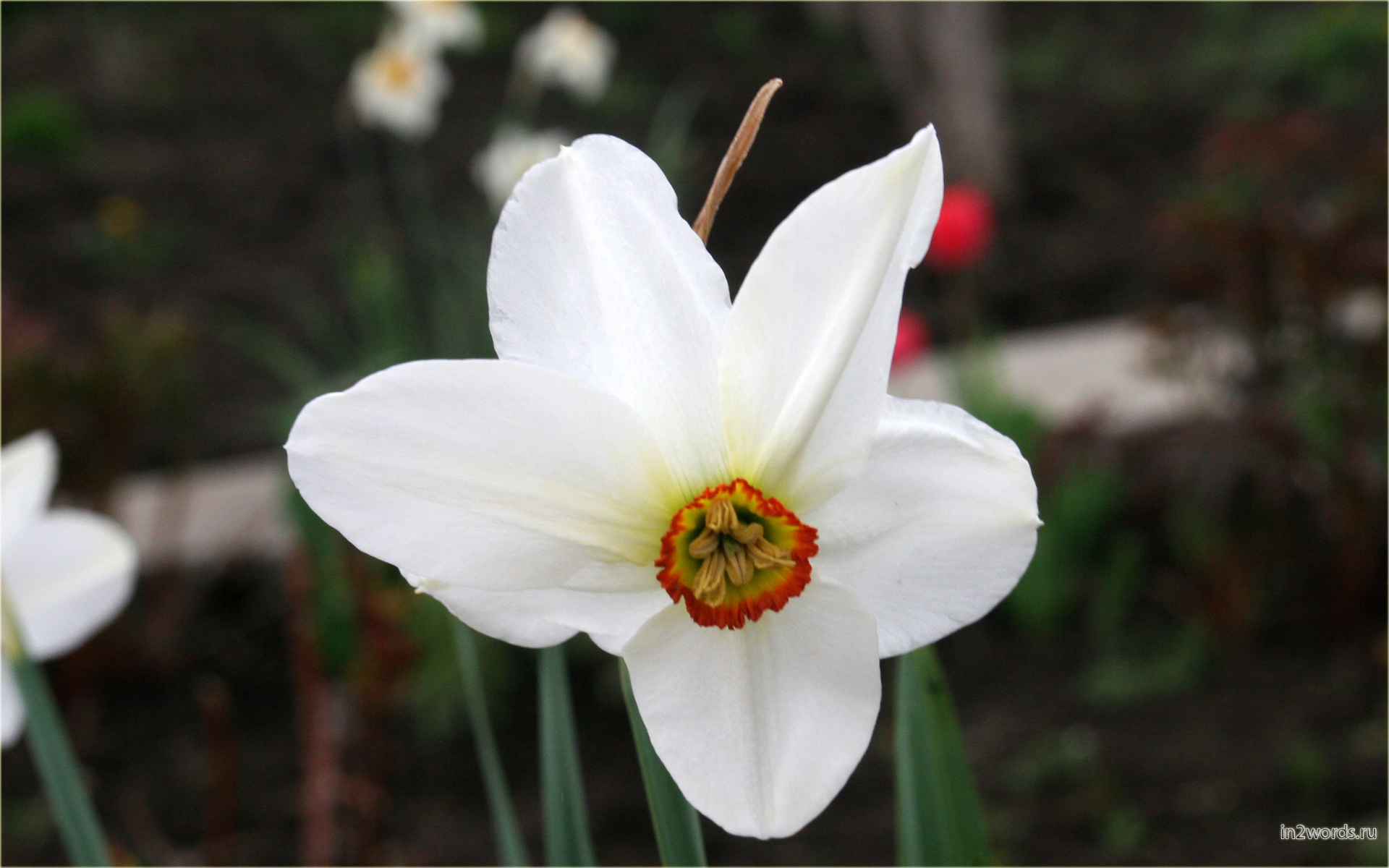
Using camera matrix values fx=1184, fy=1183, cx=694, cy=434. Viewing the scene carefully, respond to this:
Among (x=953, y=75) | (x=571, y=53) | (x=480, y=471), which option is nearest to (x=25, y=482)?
(x=480, y=471)

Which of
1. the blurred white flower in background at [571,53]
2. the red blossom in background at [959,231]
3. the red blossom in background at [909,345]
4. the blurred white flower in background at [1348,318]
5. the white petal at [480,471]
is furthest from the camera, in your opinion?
the blurred white flower in background at [571,53]

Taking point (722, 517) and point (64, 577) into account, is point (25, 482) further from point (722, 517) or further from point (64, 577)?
point (722, 517)

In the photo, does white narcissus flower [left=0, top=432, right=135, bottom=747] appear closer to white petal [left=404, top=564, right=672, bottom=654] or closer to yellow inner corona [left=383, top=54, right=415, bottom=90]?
white petal [left=404, top=564, right=672, bottom=654]

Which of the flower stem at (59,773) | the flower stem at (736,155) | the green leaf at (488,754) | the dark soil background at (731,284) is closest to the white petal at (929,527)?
the flower stem at (736,155)

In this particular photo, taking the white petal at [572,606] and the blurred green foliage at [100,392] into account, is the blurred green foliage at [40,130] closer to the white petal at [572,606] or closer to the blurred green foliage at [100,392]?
the blurred green foliage at [100,392]

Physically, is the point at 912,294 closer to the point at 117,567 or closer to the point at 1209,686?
the point at 1209,686
